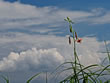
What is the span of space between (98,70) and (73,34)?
1.81ft

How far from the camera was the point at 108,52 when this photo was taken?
2779 mm

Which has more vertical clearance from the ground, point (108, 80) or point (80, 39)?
point (80, 39)

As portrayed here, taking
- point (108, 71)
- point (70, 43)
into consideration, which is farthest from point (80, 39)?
point (108, 71)

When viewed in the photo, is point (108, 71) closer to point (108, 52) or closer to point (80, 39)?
point (108, 52)

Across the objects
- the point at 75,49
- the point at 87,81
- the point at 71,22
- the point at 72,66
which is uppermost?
the point at 71,22

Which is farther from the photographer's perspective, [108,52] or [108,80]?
[108,52]

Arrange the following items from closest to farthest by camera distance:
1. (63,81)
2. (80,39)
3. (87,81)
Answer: (87,81)
(63,81)
(80,39)

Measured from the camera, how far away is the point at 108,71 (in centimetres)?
259

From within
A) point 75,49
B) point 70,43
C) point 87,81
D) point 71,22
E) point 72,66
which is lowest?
point 87,81

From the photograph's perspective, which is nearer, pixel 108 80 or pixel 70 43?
pixel 108 80

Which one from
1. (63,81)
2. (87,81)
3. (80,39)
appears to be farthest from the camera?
(80,39)

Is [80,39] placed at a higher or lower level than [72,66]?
higher

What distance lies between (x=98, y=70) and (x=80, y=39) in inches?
19.6

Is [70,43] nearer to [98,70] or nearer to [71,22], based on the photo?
[71,22]
